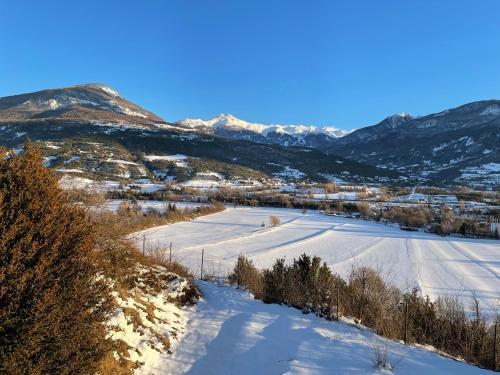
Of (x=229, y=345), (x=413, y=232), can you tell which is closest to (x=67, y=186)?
(x=229, y=345)

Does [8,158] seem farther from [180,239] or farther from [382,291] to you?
[180,239]

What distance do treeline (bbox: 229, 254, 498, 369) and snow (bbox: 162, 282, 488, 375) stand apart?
2.95 ft

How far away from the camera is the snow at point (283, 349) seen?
7156 millimetres

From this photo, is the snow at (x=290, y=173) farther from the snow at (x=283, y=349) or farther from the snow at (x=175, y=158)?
the snow at (x=283, y=349)

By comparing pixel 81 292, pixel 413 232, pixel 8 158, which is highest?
pixel 8 158

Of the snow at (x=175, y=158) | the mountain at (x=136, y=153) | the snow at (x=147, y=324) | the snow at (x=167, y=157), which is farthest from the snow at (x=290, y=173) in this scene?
the snow at (x=147, y=324)

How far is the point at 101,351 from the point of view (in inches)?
203

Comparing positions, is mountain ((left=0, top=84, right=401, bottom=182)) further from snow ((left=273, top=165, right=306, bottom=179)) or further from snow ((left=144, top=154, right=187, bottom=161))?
snow ((left=144, top=154, right=187, bottom=161))

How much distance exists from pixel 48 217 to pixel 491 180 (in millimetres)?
206873

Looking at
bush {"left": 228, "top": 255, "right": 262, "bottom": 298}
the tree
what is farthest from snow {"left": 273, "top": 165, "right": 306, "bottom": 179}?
the tree

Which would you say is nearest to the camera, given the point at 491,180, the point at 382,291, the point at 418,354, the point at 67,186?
the point at 418,354

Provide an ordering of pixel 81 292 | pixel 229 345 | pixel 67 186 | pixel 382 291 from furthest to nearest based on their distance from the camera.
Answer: pixel 382 291 < pixel 67 186 < pixel 229 345 < pixel 81 292

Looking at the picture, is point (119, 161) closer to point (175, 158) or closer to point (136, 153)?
point (136, 153)

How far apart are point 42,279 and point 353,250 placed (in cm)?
3888
